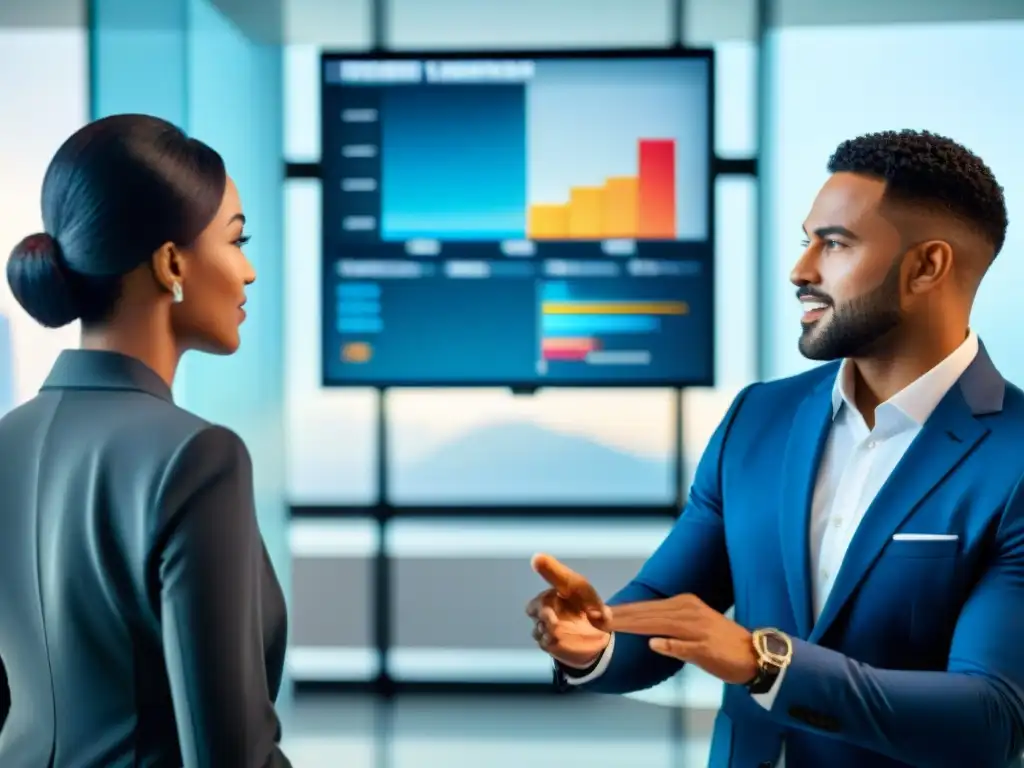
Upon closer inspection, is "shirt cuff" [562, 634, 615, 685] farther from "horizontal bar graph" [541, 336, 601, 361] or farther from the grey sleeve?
"horizontal bar graph" [541, 336, 601, 361]

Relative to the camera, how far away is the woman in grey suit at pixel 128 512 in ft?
3.05

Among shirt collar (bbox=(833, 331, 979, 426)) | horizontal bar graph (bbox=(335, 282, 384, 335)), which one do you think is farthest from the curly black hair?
horizontal bar graph (bbox=(335, 282, 384, 335))

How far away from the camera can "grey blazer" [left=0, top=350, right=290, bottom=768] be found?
924mm

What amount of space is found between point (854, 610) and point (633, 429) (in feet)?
10.2

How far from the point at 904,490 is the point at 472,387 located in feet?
7.81

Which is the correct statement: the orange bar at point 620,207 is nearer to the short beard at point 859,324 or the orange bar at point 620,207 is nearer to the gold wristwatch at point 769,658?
the short beard at point 859,324

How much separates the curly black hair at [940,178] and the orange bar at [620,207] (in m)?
2.21

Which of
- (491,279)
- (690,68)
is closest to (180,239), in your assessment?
(491,279)

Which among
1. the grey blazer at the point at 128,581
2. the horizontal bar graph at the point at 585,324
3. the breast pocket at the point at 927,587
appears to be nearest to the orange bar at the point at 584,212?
the horizontal bar graph at the point at 585,324

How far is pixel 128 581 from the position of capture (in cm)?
95

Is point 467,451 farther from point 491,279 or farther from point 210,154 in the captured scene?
point 210,154

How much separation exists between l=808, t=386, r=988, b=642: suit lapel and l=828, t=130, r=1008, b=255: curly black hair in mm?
264

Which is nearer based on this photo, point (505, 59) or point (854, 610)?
point (854, 610)

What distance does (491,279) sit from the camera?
139 inches
